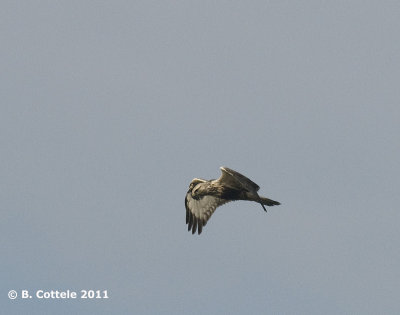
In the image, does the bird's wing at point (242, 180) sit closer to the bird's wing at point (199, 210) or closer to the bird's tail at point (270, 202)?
the bird's tail at point (270, 202)

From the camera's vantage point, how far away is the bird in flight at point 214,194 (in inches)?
1148

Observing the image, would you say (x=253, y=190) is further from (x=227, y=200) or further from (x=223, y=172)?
(x=227, y=200)

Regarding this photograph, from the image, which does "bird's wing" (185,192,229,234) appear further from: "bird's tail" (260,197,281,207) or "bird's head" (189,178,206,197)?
"bird's tail" (260,197,281,207)

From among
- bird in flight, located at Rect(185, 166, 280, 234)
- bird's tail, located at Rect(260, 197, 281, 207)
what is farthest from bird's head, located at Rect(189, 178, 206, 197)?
bird's tail, located at Rect(260, 197, 281, 207)

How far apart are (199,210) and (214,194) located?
1602mm

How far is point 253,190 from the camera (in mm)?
28719

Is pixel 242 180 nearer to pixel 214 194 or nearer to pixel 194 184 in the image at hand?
pixel 214 194

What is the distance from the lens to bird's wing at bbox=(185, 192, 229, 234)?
108ft

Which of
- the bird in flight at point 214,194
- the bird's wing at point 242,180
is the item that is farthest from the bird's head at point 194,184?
the bird's wing at point 242,180

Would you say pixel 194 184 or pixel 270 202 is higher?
pixel 194 184

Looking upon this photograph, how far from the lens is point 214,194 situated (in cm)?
3191

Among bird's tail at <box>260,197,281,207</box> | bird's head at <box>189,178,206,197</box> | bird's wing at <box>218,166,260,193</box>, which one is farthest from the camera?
bird's head at <box>189,178,206,197</box>

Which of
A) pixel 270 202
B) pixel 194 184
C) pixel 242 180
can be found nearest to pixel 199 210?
pixel 194 184

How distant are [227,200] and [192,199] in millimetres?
1633
